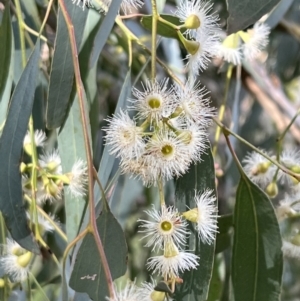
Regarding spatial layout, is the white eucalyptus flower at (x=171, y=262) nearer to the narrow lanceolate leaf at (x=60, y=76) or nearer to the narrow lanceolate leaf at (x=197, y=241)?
the narrow lanceolate leaf at (x=197, y=241)

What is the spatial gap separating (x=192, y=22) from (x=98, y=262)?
33 centimetres

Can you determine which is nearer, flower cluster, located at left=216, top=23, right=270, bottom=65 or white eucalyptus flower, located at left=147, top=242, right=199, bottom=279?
white eucalyptus flower, located at left=147, top=242, right=199, bottom=279

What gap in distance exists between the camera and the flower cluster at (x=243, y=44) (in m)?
1.00

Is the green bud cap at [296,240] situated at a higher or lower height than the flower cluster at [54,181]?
lower

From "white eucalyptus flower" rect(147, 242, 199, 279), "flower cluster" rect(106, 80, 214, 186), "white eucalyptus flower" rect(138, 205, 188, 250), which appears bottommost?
"white eucalyptus flower" rect(147, 242, 199, 279)

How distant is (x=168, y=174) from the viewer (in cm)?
70

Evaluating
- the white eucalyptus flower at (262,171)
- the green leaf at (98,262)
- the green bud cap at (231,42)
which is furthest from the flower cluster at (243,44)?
the green leaf at (98,262)

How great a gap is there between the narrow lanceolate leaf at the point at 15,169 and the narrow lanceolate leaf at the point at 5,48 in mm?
121

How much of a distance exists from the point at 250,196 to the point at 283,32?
32.7 inches

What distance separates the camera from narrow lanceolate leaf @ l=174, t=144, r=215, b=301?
0.75 meters

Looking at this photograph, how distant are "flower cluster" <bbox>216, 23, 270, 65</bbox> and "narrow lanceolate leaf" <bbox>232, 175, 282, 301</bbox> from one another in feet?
0.87

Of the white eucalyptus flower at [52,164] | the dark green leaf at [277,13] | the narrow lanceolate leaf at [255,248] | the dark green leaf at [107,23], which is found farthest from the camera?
the dark green leaf at [277,13]

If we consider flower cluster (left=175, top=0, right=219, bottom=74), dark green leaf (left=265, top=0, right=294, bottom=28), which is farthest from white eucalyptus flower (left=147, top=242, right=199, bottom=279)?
dark green leaf (left=265, top=0, right=294, bottom=28)

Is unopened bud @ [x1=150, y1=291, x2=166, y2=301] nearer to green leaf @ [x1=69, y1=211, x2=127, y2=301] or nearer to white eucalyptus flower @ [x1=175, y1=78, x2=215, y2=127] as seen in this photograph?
green leaf @ [x1=69, y1=211, x2=127, y2=301]
